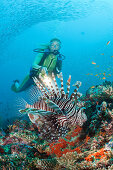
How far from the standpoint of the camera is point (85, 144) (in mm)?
2465

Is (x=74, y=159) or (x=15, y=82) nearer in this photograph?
(x=74, y=159)

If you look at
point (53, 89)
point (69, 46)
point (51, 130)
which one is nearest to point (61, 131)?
point (51, 130)

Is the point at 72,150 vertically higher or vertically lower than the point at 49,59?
lower

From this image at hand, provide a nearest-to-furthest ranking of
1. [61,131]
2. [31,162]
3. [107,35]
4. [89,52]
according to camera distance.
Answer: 1. [31,162]
2. [61,131]
3. [107,35]
4. [89,52]

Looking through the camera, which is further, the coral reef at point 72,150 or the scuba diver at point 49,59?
the scuba diver at point 49,59

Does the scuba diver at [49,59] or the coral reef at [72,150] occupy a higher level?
the scuba diver at [49,59]

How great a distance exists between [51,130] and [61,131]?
7.4 inches

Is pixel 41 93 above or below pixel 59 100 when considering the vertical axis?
above

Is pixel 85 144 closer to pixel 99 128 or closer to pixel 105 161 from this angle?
pixel 99 128

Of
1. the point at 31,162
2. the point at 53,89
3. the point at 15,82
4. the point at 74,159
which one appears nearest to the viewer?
the point at 74,159

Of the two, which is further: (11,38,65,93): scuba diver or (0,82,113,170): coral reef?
(11,38,65,93): scuba diver

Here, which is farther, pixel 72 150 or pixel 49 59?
pixel 49 59

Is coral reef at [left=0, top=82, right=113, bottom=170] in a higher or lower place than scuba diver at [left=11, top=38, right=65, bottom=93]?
lower

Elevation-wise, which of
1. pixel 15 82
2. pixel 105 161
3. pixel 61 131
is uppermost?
pixel 15 82
